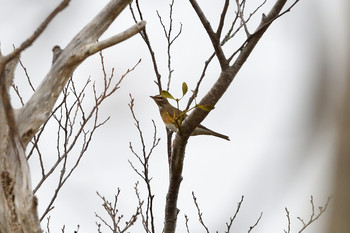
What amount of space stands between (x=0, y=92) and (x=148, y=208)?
Result: 2.63 metres

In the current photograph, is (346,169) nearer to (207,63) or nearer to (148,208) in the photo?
(207,63)

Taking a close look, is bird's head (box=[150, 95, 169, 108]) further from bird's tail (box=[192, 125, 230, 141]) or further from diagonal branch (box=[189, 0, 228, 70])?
diagonal branch (box=[189, 0, 228, 70])

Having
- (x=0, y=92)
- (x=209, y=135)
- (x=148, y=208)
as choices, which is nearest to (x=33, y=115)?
(x=0, y=92)

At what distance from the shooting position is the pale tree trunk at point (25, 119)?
2562 mm

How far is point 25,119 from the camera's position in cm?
271

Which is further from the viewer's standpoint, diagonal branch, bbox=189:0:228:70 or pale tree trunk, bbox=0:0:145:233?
diagonal branch, bbox=189:0:228:70

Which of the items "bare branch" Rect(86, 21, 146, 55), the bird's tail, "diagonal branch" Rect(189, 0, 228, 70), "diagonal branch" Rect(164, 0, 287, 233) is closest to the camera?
"bare branch" Rect(86, 21, 146, 55)

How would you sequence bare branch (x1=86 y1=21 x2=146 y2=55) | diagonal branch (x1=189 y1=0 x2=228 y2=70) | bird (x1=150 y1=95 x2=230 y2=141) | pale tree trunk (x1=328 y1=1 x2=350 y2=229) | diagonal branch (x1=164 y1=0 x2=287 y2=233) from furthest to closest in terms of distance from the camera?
bird (x1=150 y1=95 x2=230 y2=141) → diagonal branch (x1=164 y1=0 x2=287 y2=233) → diagonal branch (x1=189 y1=0 x2=228 y2=70) → bare branch (x1=86 y1=21 x2=146 y2=55) → pale tree trunk (x1=328 y1=1 x2=350 y2=229)

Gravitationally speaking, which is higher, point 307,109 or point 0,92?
point 0,92

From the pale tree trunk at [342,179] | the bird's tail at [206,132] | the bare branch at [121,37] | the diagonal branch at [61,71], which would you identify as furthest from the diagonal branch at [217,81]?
the pale tree trunk at [342,179]

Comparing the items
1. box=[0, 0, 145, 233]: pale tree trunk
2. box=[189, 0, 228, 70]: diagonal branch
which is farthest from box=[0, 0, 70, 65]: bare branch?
box=[189, 0, 228, 70]: diagonal branch

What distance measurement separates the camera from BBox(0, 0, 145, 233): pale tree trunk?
2562 millimetres

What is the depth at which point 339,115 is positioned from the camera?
0.92m

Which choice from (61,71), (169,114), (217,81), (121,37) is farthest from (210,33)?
(169,114)
